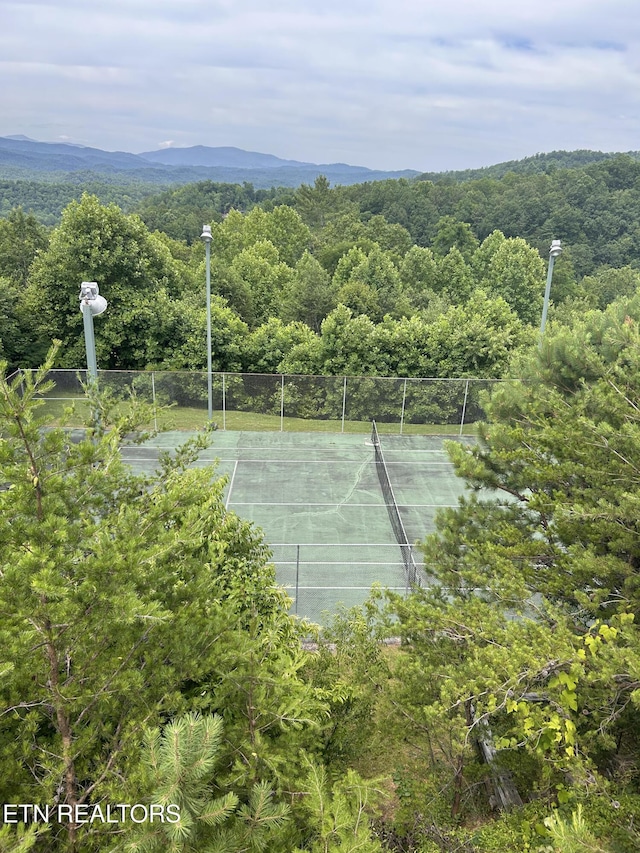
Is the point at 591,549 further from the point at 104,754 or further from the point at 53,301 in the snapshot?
the point at 53,301

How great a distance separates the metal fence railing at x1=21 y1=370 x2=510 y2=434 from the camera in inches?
881

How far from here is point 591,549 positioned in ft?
22.2

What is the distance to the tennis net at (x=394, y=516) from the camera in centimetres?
1140

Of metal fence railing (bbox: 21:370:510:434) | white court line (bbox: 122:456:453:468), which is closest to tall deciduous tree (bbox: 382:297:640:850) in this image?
white court line (bbox: 122:456:453:468)

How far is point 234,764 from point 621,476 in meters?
4.80

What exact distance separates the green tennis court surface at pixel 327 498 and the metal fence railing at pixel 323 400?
3.76ft

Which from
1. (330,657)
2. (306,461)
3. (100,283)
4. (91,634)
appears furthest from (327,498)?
(100,283)

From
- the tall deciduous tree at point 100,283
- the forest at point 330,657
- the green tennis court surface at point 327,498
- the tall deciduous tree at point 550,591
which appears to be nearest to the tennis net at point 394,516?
the green tennis court surface at point 327,498

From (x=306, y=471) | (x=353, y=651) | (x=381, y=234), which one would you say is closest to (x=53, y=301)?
(x=306, y=471)

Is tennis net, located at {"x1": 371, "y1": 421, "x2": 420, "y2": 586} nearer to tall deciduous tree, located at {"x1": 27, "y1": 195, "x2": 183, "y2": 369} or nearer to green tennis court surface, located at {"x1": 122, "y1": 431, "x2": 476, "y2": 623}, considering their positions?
green tennis court surface, located at {"x1": 122, "y1": 431, "x2": 476, "y2": 623}

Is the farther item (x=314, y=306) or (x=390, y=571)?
(x=314, y=306)

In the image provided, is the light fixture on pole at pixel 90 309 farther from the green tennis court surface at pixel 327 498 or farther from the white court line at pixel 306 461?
the white court line at pixel 306 461

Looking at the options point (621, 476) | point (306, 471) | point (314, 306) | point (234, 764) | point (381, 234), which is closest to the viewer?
point (234, 764)

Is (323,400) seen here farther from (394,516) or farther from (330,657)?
(330,657)
